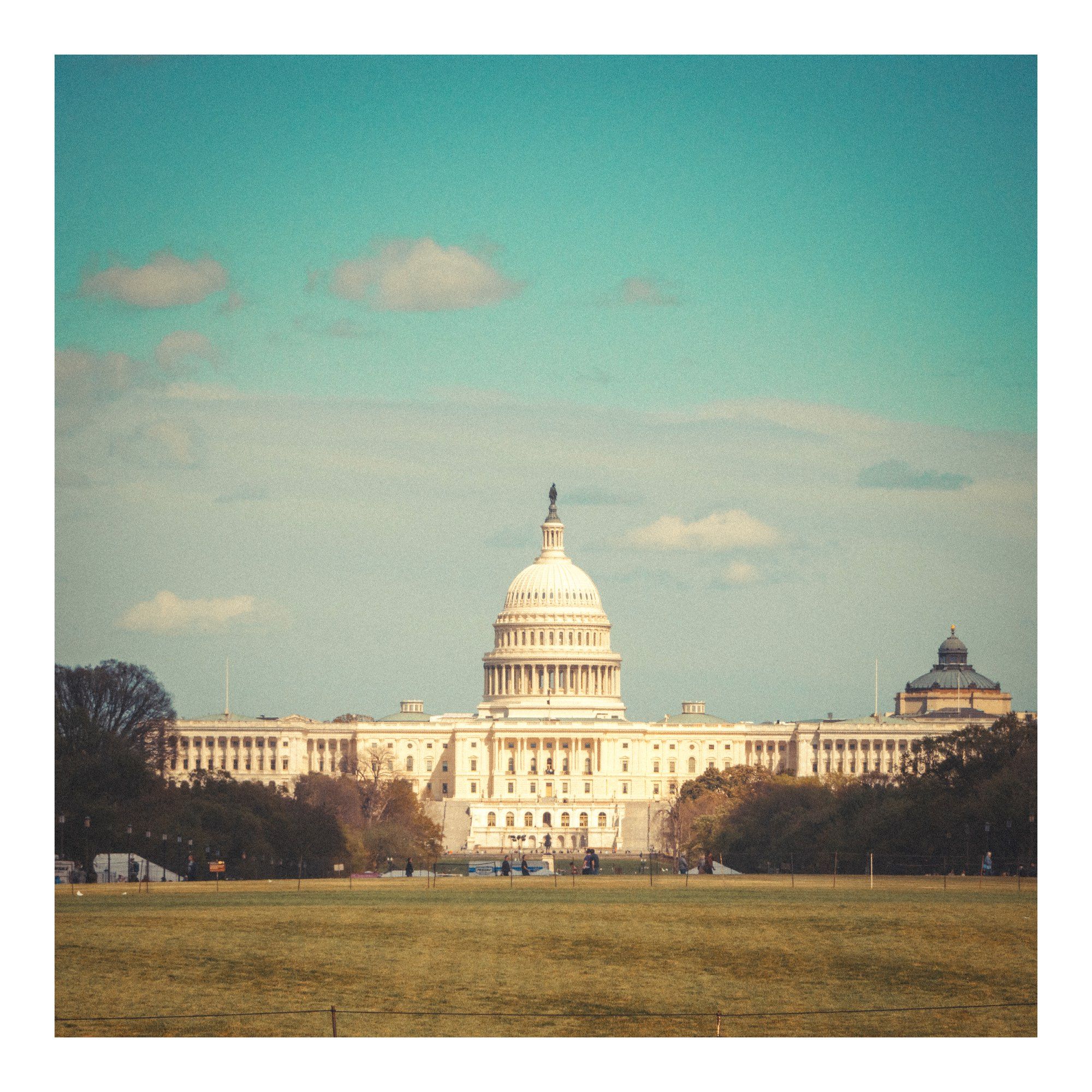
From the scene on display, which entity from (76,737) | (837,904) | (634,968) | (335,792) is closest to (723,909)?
(837,904)

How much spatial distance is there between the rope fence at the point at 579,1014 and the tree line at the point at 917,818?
22.4 m

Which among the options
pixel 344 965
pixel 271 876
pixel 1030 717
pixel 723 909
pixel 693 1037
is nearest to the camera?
pixel 693 1037

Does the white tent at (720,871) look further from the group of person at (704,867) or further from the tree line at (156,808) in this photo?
the tree line at (156,808)

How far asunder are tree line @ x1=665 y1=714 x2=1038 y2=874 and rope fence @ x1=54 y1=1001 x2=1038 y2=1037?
73.4ft

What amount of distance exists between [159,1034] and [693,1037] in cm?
1118

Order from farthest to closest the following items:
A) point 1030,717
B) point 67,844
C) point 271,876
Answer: point 1030,717, point 271,876, point 67,844

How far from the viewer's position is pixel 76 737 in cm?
9494

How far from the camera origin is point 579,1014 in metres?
50.3

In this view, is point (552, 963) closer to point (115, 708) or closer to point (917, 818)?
point (917, 818)

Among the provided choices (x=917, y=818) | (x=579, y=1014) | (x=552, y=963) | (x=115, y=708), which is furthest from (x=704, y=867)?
(x=579, y=1014)

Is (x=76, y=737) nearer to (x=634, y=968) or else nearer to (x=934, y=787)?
(x=934, y=787)

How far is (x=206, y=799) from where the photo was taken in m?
98.9

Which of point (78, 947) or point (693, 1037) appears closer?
point (693, 1037)

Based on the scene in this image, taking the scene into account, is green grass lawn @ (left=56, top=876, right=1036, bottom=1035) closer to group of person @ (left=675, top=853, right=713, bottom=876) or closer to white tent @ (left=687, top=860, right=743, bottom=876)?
group of person @ (left=675, top=853, right=713, bottom=876)
